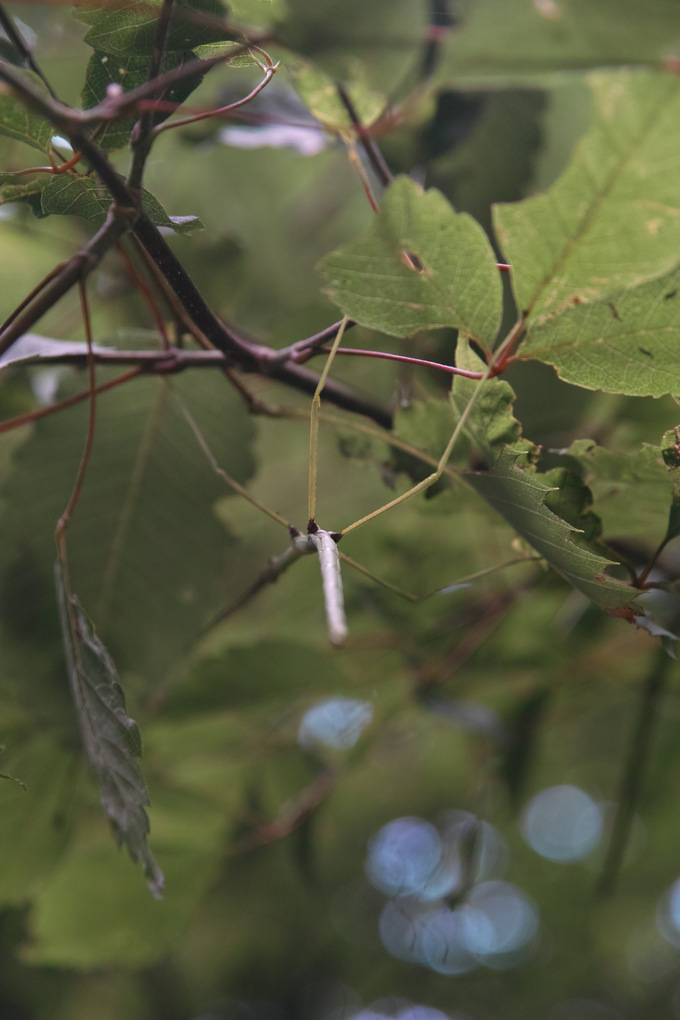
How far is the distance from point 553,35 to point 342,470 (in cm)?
47

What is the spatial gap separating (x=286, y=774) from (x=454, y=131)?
25.1 inches

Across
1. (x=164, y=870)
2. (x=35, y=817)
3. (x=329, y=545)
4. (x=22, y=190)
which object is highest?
(x=22, y=190)

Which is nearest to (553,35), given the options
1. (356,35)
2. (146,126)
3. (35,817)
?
(356,35)

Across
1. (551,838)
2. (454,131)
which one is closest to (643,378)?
(454,131)

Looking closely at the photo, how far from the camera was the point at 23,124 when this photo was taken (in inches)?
12.4

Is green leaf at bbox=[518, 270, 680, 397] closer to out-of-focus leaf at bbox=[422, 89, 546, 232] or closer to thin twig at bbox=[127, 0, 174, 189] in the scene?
thin twig at bbox=[127, 0, 174, 189]

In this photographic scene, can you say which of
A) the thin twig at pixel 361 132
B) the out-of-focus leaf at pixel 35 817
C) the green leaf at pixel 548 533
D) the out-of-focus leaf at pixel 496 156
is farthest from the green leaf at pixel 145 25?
the out-of-focus leaf at pixel 35 817

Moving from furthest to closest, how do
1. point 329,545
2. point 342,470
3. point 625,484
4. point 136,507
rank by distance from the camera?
point 342,470 < point 136,507 < point 625,484 < point 329,545

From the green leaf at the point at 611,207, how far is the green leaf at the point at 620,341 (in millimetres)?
16

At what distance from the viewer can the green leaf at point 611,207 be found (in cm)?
26

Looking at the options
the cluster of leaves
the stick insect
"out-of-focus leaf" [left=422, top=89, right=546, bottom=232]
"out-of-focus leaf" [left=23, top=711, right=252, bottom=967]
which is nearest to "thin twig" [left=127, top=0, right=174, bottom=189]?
the cluster of leaves

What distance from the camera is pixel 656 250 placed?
0.88ft

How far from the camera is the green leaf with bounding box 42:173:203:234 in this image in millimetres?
314

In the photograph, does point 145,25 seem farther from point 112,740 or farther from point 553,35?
point 112,740
